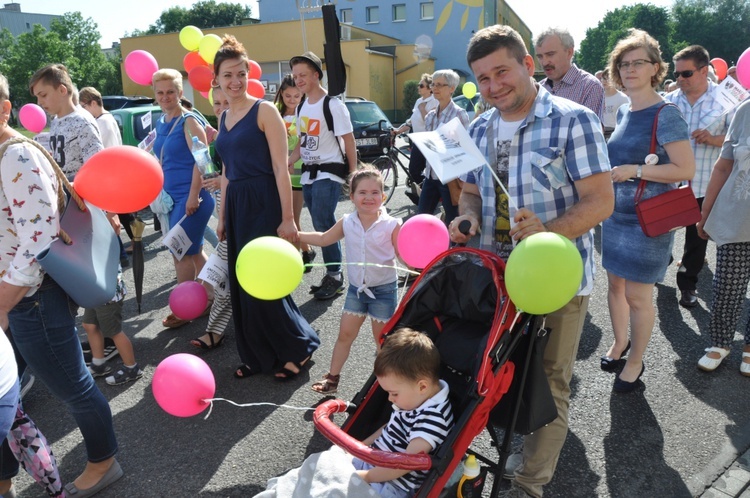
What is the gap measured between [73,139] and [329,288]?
2698 mm

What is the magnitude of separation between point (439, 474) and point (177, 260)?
3640mm

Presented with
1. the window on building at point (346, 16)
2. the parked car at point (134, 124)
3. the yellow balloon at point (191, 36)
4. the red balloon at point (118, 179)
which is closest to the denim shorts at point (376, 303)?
the red balloon at point (118, 179)

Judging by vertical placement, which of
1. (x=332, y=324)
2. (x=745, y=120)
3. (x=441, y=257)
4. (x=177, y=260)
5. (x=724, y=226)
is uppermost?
(x=745, y=120)

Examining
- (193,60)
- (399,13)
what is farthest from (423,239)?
(399,13)

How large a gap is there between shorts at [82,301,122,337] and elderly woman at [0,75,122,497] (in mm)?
1242

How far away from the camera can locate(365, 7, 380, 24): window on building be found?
4775 cm

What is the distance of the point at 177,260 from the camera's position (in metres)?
4.90

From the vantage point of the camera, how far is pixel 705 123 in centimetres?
509

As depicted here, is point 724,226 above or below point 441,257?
below

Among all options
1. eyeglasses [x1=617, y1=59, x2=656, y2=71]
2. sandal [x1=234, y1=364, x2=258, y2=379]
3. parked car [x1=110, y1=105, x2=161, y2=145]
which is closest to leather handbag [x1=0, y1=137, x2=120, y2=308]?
sandal [x1=234, y1=364, x2=258, y2=379]

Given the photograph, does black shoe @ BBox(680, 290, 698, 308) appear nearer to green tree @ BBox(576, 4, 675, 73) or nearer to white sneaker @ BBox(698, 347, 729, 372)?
white sneaker @ BBox(698, 347, 729, 372)

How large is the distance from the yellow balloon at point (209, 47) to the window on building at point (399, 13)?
145 ft

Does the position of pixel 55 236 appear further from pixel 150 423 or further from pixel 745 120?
pixel 745 120

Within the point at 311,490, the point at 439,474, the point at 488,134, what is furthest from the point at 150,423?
the point at 488,134
